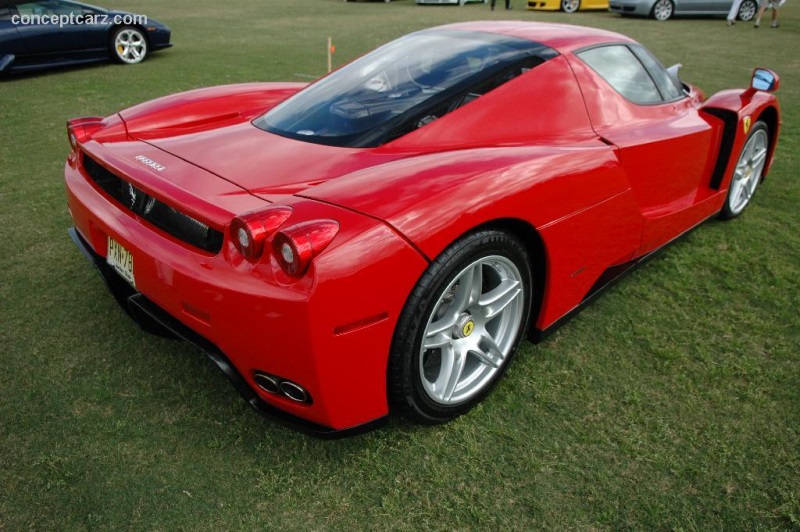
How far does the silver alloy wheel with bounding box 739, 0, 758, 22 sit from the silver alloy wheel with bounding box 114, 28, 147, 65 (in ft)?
49.3

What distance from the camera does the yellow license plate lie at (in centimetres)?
211

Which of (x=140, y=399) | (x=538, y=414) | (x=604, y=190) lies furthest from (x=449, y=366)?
(x=140, y=399)

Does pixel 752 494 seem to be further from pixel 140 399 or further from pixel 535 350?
pixel 140 399

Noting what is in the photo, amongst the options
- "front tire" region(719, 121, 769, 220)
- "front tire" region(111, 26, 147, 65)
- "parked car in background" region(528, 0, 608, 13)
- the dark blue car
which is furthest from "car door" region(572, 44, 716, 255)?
"parked car in background" region(528, 0, 608, 13)

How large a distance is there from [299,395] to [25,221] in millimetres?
2932

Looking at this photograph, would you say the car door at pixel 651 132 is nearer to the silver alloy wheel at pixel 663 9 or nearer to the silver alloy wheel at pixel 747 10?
the silver alloy wheel at pixel 663 9

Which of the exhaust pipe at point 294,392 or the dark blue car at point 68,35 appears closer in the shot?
the exhaust pipe at point 294,392

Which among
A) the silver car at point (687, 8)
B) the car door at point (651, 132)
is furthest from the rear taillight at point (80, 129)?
the silver car at point (687, 8)

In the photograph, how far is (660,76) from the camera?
3.21m

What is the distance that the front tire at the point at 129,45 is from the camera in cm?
905

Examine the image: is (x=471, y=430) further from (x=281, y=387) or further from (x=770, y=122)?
(x=770, y=122)

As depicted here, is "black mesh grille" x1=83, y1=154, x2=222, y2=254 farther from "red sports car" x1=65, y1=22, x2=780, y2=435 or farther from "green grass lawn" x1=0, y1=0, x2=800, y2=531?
"green grass lawn" x1=0, y1=0, x2=800, y2=531

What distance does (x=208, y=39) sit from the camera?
1167 cm

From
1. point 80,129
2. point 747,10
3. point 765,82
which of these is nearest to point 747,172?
point 765,82
